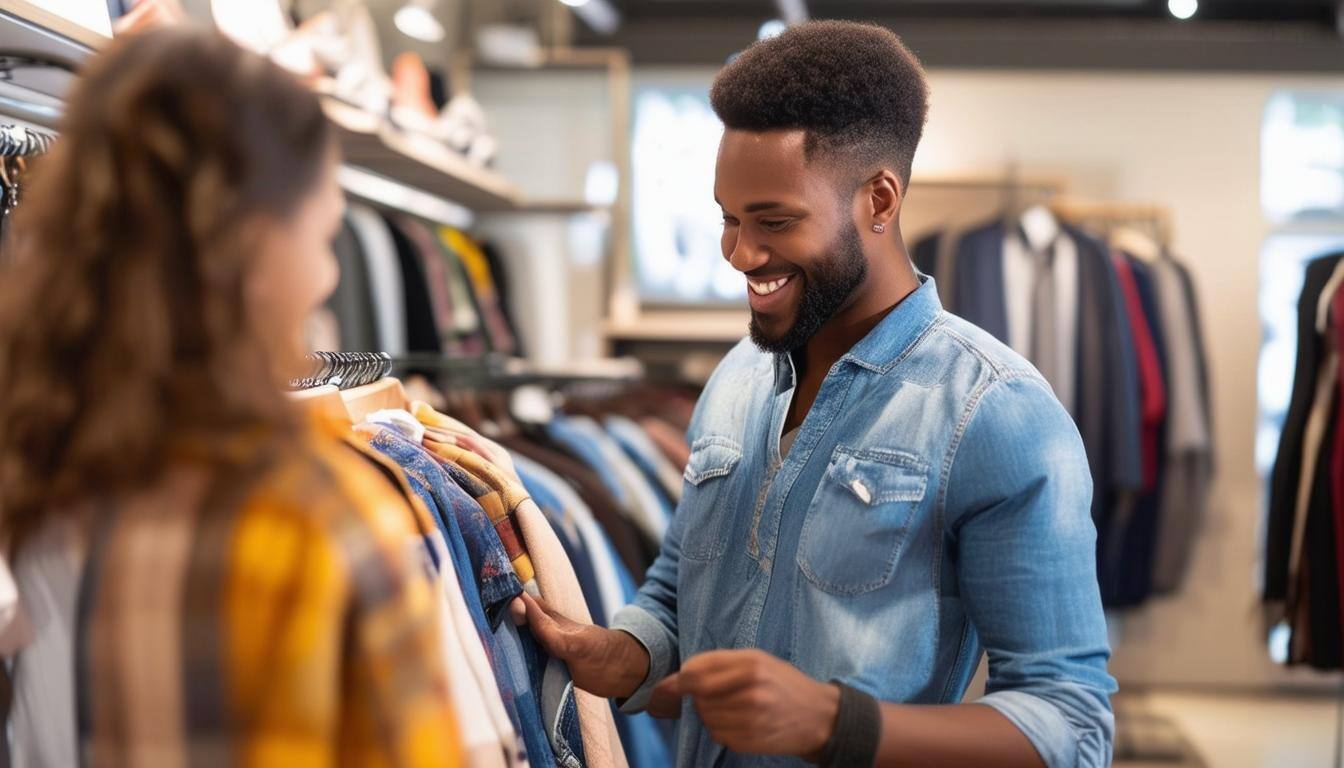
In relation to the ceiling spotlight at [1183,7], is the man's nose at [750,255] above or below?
below

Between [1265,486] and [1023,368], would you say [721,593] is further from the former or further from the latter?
[1265,486]

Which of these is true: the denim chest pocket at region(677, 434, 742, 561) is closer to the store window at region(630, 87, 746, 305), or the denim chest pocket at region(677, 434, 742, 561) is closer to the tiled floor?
the tiled floor

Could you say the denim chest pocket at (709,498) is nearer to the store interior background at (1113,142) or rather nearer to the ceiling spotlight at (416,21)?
the ceiling spotlight at (416,21)

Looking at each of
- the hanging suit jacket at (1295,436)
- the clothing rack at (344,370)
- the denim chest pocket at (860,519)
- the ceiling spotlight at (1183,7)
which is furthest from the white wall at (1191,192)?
the denim chest pocket at (860,519)

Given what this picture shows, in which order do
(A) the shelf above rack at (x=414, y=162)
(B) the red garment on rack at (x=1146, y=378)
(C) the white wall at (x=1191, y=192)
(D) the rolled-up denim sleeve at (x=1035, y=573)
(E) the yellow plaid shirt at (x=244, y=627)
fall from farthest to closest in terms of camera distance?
(C) the white wall at (x=1191, y=192) → (B) the red garment on rack at (x=1146, y=378) → (A) the shelf above rack at (x=414, y=162) → (D) the rolled-up denim sleeve at (x=1035, y=573) → (E) the yellow plaid shirt at (x=244, y=627)

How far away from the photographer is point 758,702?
1.00 m

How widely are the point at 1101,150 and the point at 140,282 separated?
5.00 meters

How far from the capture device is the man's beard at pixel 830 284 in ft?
4.26

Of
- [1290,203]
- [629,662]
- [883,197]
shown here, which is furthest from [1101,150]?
[629,662]

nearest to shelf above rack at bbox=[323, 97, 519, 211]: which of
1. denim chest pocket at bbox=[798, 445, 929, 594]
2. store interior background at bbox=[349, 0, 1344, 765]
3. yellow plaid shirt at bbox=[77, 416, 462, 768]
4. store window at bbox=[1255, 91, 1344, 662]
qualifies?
store interior background at bbox=[349, 0, 1344, 765]

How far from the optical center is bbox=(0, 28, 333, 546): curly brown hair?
2.35ft

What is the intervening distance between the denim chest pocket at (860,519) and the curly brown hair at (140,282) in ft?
2.15

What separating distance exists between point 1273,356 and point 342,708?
209 inches

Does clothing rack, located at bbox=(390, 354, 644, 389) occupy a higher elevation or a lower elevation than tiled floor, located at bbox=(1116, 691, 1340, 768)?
higher
